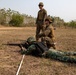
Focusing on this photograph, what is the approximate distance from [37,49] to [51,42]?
93cm

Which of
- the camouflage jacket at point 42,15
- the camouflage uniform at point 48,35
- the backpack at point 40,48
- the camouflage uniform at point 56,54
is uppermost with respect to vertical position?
the camouflage jacket at point 42,15

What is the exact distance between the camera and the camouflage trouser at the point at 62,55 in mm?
6680

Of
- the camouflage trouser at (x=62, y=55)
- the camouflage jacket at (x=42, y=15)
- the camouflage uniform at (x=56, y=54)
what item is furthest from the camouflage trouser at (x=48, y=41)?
the camouflage jacket at (x=42, y=15)

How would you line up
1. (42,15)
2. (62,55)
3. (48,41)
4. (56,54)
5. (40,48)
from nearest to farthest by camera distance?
1. (62,55)
2. (56,54)
3. (40,48)
4. (48,41)
5. (42,15)

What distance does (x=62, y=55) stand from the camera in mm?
7023

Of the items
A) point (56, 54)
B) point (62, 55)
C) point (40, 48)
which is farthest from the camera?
point (40, 48)

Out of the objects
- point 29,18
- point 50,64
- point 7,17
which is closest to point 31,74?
point 50,64

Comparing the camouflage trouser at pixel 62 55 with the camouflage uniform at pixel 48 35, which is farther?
the camouflage uniform at pixel 48 35

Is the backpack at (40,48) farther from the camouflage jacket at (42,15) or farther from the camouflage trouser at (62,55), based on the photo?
the camouflage jacket at (42,15)

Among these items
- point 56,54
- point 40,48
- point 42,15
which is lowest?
point 56,54

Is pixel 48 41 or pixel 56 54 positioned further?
pixel 48 41

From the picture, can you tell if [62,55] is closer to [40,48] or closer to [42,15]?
[40,48]

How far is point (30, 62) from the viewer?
22.6 feet

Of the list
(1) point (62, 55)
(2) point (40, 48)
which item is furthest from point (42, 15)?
(1) point (62, 55)
